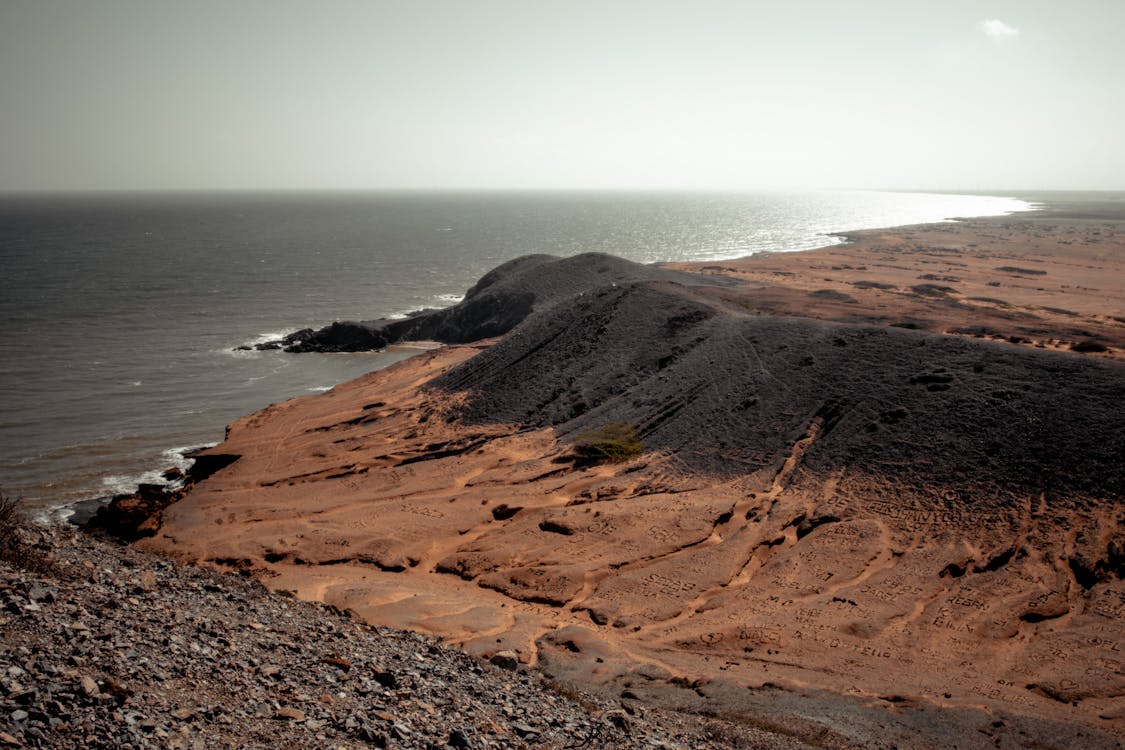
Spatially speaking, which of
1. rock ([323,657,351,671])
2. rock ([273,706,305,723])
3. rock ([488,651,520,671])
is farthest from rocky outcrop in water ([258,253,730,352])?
rock ([273,706,305,723])

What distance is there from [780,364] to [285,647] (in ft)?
67.2

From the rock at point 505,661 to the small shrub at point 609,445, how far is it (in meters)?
11.0

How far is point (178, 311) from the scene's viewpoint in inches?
2329

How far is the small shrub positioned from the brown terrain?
30cm

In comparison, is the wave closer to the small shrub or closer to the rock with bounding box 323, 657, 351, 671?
the small shrub

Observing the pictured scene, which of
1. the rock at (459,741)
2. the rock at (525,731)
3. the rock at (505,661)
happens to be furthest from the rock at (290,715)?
the rock at (505,661)

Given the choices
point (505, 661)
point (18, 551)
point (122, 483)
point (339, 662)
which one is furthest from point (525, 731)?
point (122, 483)

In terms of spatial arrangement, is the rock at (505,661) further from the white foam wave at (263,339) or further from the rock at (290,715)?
the white foam wave at (263,339)

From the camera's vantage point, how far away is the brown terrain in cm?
1324

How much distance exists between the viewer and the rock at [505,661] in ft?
42.0

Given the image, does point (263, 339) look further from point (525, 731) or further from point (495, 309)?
point (525, 731)

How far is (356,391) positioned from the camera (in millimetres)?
35375

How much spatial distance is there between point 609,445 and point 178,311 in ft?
161

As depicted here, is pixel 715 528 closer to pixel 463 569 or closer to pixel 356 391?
pixel 463 569
